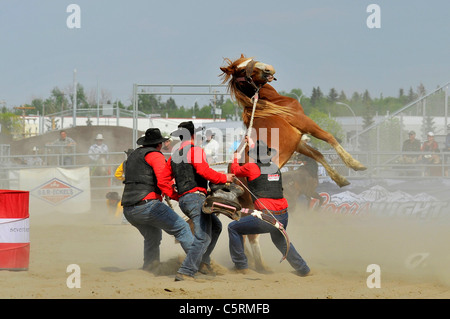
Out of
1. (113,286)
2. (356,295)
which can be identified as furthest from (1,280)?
(356,295)

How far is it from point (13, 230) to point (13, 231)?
12 mm

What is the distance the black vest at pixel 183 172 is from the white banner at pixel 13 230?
204 centimetres

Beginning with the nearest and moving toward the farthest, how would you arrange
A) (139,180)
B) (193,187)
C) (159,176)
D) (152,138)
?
(193,187), (159,176), (139,180), (152,138)

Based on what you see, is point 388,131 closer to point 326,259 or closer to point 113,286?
point 326,259

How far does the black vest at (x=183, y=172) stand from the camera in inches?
248

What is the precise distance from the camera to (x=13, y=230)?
22.8 feet

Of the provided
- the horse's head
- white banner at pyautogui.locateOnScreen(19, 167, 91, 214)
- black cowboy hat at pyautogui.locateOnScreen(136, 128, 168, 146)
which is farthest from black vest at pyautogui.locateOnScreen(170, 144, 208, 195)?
white banner at pyautogui.locateOnScreen(19, 167, 91, 214)

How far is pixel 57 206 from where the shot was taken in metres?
14.0

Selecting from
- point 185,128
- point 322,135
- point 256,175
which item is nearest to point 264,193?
point 256,175

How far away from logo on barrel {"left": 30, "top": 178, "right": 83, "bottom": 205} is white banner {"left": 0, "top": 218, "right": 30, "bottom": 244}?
23.7 feet

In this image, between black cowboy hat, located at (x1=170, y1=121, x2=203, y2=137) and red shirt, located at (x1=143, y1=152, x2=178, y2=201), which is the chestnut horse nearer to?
black cowboy hat, located at (x1=170, y1=121, x2=203, y2=137)

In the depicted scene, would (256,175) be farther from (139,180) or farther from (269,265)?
(269,265)

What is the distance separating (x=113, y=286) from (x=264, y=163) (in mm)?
2004

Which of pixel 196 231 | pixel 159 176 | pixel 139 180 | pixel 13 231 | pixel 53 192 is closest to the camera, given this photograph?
pixel 196 231
